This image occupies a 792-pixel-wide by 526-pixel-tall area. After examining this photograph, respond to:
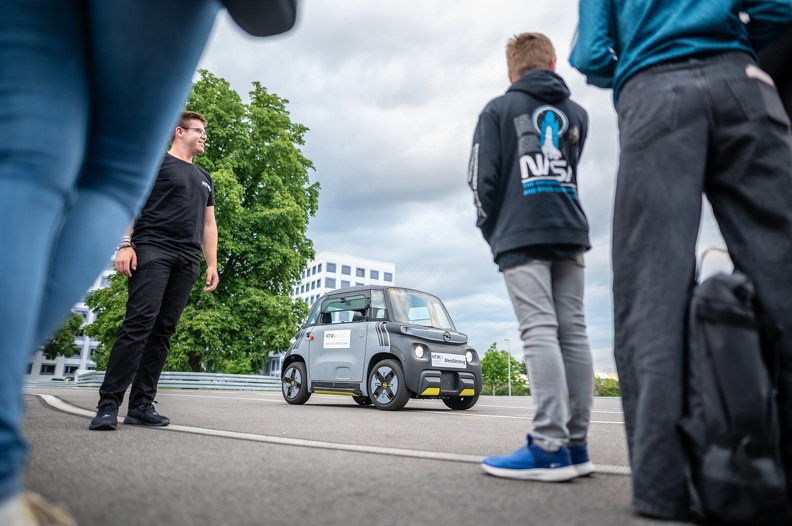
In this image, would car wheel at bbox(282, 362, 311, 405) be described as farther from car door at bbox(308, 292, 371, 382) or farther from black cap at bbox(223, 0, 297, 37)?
black cap at bbox(223, 0, 297, 37)

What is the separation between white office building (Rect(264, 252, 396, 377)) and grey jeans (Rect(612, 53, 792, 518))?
A: 81.8 m

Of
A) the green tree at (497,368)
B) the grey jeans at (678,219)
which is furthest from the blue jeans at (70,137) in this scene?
the green tree at (497,368)

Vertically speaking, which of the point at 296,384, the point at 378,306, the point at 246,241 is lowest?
the point at 296,384

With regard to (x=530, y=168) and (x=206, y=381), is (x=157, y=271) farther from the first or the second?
(x=206, y=381)

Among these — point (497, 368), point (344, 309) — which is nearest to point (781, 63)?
point (344, 309)

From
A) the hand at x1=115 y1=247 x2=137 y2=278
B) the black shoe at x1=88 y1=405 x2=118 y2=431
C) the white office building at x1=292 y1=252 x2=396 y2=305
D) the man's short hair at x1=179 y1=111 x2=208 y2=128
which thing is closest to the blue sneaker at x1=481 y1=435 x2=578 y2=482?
the black shoe at x1=88 y1=405 x2=118 y2=431

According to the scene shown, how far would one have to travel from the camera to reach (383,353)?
24.1ft

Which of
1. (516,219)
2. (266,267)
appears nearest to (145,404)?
(516,219)

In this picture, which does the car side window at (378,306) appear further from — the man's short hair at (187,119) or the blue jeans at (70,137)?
the blue jeans at (70,137)

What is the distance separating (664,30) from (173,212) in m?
3.26

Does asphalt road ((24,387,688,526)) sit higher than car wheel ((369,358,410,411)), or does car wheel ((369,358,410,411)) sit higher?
car wheel ((369,358,410,411))

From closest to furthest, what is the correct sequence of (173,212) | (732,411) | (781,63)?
(732,411) < (781,63) < (173,212)

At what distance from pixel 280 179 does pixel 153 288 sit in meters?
17.4

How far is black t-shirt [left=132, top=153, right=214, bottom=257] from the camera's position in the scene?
152 inches
